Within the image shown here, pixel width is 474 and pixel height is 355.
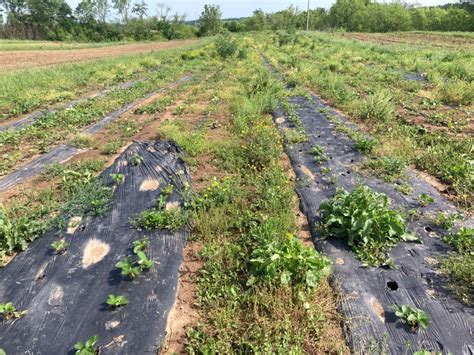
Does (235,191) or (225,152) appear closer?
(235,191)

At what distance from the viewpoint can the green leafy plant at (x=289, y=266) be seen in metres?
2.62

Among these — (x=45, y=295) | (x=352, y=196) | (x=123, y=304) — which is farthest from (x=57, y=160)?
(x=352, y=196)

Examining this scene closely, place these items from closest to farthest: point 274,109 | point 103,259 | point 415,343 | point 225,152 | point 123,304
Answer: point 415,343, point 123,304, point 103,259, point 225,152, point 274,109

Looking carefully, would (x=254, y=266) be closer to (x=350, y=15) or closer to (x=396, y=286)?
(x=396, y=286)

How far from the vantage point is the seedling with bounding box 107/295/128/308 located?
248 centimetres

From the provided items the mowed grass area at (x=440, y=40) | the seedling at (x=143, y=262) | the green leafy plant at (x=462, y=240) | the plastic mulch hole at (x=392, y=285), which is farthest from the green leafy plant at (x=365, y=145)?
the mowed grass area at (x=440, y=40)

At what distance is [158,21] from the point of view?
2146 inches

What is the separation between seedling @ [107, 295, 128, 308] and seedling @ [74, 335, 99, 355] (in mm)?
315

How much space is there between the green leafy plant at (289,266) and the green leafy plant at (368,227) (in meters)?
0.56

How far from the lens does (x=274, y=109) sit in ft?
26.3

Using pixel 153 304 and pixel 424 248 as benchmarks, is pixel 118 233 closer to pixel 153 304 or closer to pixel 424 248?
pixel 153 304

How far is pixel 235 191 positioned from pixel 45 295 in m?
2.42

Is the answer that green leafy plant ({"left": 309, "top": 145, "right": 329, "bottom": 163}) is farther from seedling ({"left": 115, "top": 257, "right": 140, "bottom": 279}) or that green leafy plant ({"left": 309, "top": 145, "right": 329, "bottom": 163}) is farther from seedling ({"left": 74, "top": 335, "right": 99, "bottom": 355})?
seedling ({"left": 74, "top": 335, "right": 99, "bottom": 355})

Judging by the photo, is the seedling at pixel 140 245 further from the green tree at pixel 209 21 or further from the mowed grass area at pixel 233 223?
the green tree at pixel 209 21
